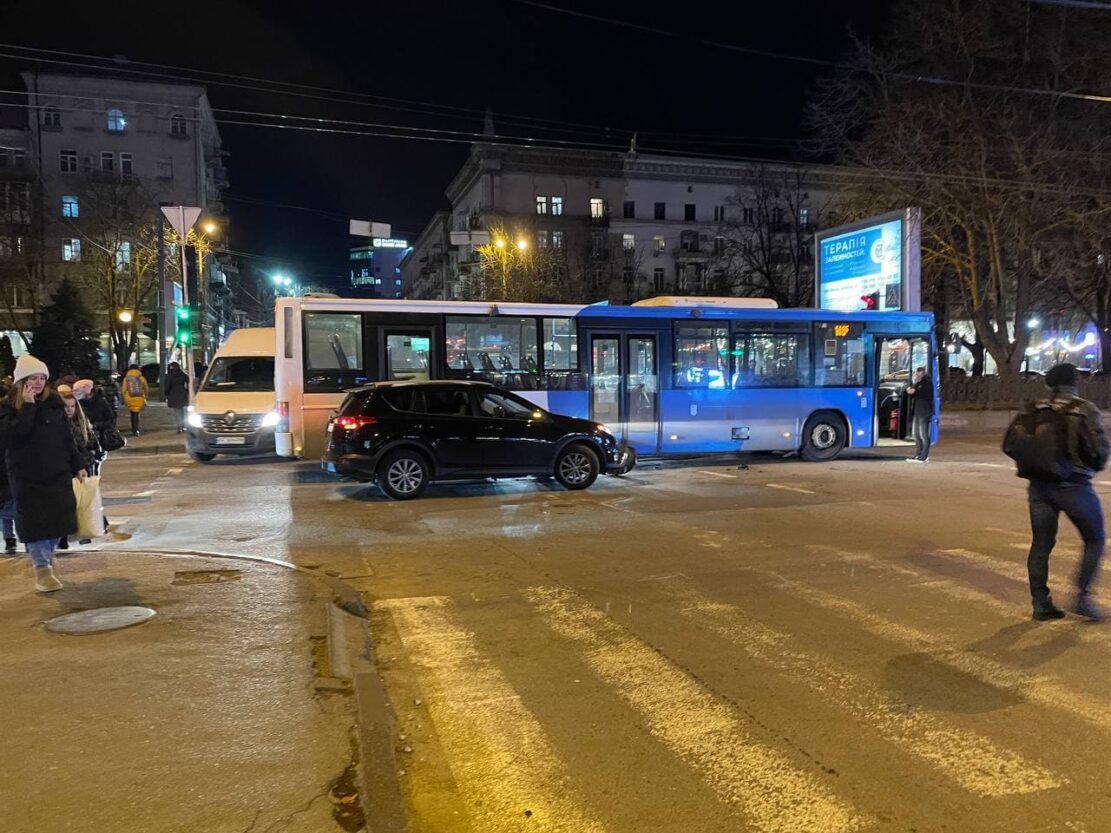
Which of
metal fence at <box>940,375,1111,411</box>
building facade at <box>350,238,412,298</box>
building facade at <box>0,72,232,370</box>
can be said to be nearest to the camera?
metal fence at <box>940,375,1111,411</box>

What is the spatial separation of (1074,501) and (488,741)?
4546mm

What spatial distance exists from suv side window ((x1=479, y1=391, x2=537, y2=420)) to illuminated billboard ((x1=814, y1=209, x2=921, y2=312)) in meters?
12.1

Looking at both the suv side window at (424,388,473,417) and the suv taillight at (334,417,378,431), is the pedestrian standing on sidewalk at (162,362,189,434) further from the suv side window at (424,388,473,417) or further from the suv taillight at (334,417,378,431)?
the suv side window at (424,388,473,417)

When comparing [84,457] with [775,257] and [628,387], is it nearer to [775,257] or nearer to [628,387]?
[628,387]

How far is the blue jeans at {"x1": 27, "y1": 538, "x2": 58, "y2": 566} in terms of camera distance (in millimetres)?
6547

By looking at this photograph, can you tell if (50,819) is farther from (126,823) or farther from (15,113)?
(15,113)

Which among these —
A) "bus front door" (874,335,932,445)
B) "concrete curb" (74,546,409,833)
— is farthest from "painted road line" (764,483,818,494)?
"concrete curb" (74,546,409,833)

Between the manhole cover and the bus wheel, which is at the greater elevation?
the bus wheel

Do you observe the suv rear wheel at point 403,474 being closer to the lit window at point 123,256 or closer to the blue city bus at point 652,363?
the blue city bus at point 652,363

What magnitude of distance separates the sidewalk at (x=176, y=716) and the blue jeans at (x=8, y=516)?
1.33 metres

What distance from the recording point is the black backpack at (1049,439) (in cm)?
575

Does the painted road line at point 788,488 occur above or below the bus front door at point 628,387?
below

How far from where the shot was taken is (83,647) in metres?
5.24

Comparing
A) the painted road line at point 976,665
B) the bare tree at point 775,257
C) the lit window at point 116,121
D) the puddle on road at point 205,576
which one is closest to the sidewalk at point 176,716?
the puddle on road at point 205,576
